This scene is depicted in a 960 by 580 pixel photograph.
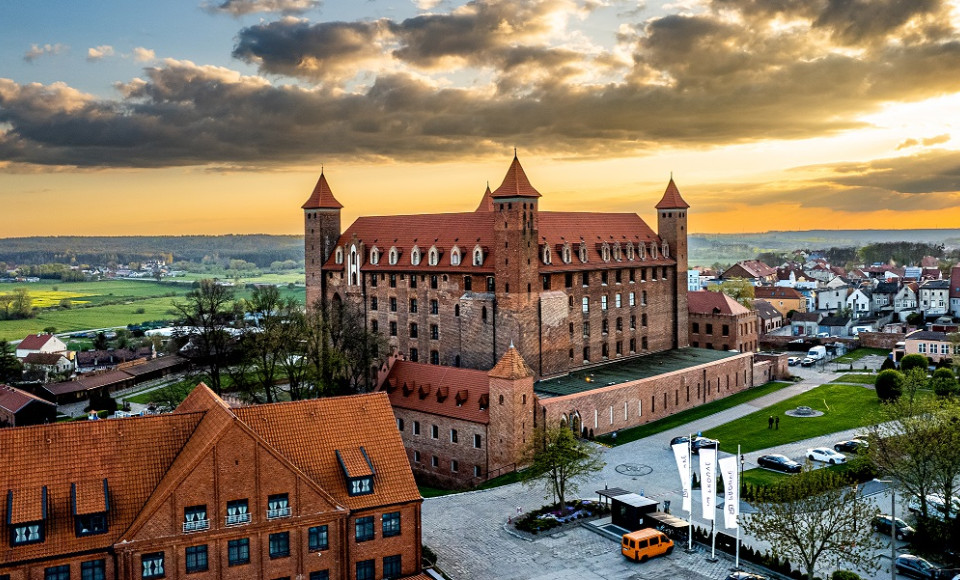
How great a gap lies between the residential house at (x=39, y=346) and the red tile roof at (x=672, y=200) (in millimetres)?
95337

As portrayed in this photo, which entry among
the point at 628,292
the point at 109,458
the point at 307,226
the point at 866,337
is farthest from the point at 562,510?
the point at 866,337

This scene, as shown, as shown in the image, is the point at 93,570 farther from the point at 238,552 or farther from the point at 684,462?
the point at 684,462

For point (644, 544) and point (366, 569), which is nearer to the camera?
point (366, 569)

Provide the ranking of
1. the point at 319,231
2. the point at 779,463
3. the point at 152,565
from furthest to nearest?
the point at 319,231, the point at 779,463, the point at 152,565

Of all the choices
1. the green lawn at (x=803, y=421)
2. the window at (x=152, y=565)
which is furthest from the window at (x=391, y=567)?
the green lawn at (x=803, y=421)

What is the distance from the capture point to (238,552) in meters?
34.8

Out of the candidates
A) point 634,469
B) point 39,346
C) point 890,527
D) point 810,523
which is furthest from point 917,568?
point 39,346

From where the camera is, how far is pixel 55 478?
33.1 metres

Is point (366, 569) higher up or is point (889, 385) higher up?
point (889, 385)

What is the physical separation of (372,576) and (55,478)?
14155 millimetres

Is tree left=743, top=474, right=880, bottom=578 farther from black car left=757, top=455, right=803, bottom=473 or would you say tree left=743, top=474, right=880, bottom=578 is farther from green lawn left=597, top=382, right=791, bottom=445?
green lawn left=597, top=382, right=791, bottom=445

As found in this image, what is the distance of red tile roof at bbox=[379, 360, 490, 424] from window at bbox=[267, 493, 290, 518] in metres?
23.2

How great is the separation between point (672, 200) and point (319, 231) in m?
38.1

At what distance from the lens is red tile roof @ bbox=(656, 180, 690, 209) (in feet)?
293
